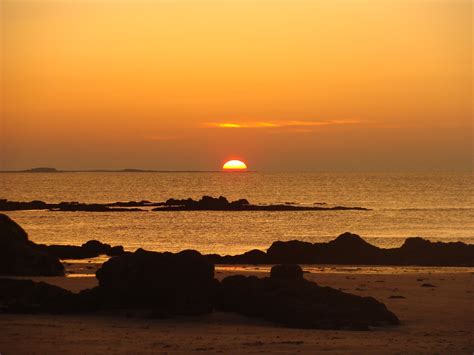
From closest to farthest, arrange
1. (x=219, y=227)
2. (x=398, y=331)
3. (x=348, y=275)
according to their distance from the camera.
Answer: (x=398, y=331) < (x=348, y=275) < (x=219, y=227)

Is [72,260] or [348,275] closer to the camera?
[348,275]

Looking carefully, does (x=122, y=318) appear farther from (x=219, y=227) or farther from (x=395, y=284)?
(x=219, y=227)

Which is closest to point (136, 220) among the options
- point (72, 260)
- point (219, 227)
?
point (219, 227)

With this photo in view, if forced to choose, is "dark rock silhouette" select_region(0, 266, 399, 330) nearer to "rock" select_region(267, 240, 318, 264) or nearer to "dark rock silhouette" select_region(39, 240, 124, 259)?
"rock" select_region(267, 240, 318, 264)

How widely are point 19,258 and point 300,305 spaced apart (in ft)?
53.3

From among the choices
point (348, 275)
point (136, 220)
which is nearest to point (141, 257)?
point (348, 275)

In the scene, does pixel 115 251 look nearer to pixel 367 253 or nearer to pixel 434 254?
pixel 367 253

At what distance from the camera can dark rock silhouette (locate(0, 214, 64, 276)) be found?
1309 inches

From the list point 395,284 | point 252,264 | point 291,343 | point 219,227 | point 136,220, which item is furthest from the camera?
point 136,220

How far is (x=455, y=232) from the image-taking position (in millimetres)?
78500

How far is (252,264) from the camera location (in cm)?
4516

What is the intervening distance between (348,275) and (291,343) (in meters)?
17.9

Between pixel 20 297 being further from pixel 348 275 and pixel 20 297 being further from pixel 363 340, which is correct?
pixel 348 275

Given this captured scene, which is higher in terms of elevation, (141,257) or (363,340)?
(141,257)
